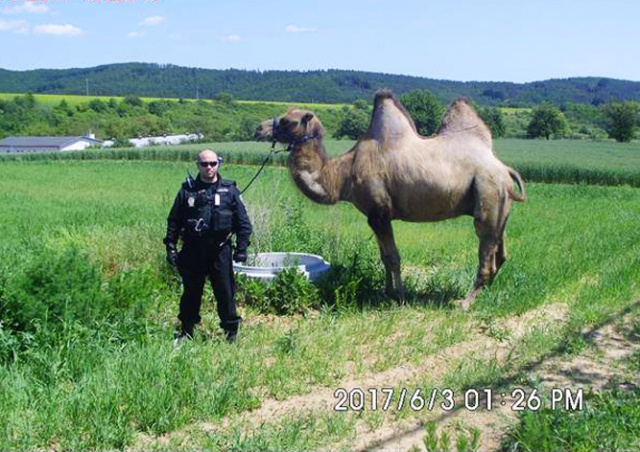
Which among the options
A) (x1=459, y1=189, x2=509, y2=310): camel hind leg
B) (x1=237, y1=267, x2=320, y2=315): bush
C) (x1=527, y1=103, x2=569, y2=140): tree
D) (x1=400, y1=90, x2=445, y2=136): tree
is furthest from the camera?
(x1=527, y1=103, x2=569, y2=140): tree

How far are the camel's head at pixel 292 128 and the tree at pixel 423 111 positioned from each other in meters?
4.70

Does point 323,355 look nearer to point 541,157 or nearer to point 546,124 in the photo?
point 541,157

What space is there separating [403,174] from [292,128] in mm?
1416

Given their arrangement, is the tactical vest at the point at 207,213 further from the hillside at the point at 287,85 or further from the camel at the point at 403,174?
the hillside at the point at 287,85

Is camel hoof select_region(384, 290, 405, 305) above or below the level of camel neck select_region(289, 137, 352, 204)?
below

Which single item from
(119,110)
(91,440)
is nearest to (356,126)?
(91,440)

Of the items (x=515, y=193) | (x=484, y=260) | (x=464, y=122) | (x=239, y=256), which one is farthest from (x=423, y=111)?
(x=239, y=256)

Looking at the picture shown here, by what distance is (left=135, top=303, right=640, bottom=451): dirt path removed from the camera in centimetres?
447

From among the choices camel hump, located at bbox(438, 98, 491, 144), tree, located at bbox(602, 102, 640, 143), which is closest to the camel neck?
camel hump, located at bbox(438, 98, 491, 144)

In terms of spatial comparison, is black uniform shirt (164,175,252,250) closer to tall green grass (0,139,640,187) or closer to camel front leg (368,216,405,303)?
camel front leg (368,216,405,303)

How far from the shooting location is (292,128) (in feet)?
26.1

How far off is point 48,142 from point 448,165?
83098 mm

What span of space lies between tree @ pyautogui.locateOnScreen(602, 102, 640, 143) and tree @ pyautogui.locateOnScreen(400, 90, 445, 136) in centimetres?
5760

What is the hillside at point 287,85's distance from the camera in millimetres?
107562
